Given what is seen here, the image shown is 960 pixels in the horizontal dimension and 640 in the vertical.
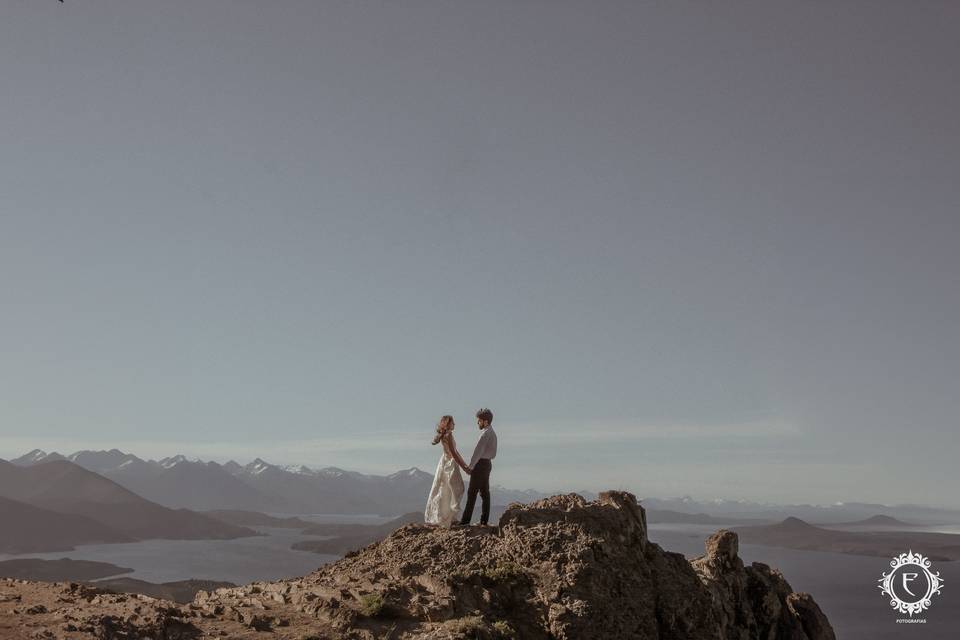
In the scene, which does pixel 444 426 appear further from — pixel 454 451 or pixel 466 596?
pixel 466 596

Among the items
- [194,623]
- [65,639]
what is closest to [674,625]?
[194,623]

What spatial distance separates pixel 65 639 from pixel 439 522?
10.5 metres

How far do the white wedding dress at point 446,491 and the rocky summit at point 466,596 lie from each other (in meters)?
1.23

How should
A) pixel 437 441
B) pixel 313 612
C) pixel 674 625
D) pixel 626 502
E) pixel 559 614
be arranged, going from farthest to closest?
pixel 437 441 → pixel 626 502 → pixel 674 625 → pixel 559 614 → pixel 313 612

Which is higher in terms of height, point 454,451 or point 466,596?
point 454,451

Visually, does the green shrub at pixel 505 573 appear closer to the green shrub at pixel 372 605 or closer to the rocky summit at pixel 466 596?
the rocky summit at pixel 466 596

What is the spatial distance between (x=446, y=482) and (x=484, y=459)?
157 cm

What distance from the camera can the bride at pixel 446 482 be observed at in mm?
19797

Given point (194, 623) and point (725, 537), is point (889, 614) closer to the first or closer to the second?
point (725, 537)

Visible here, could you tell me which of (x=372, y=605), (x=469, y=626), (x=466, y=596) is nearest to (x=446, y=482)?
(x=466, y=596)

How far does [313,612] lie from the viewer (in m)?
14.2

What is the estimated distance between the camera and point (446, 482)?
65.7 feet

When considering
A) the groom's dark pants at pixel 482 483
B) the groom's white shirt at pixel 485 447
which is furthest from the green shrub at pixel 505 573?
the groom's white shirt at pixel 485 447

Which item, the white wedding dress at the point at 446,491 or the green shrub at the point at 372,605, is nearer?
the green shrub at the point at 372,605
